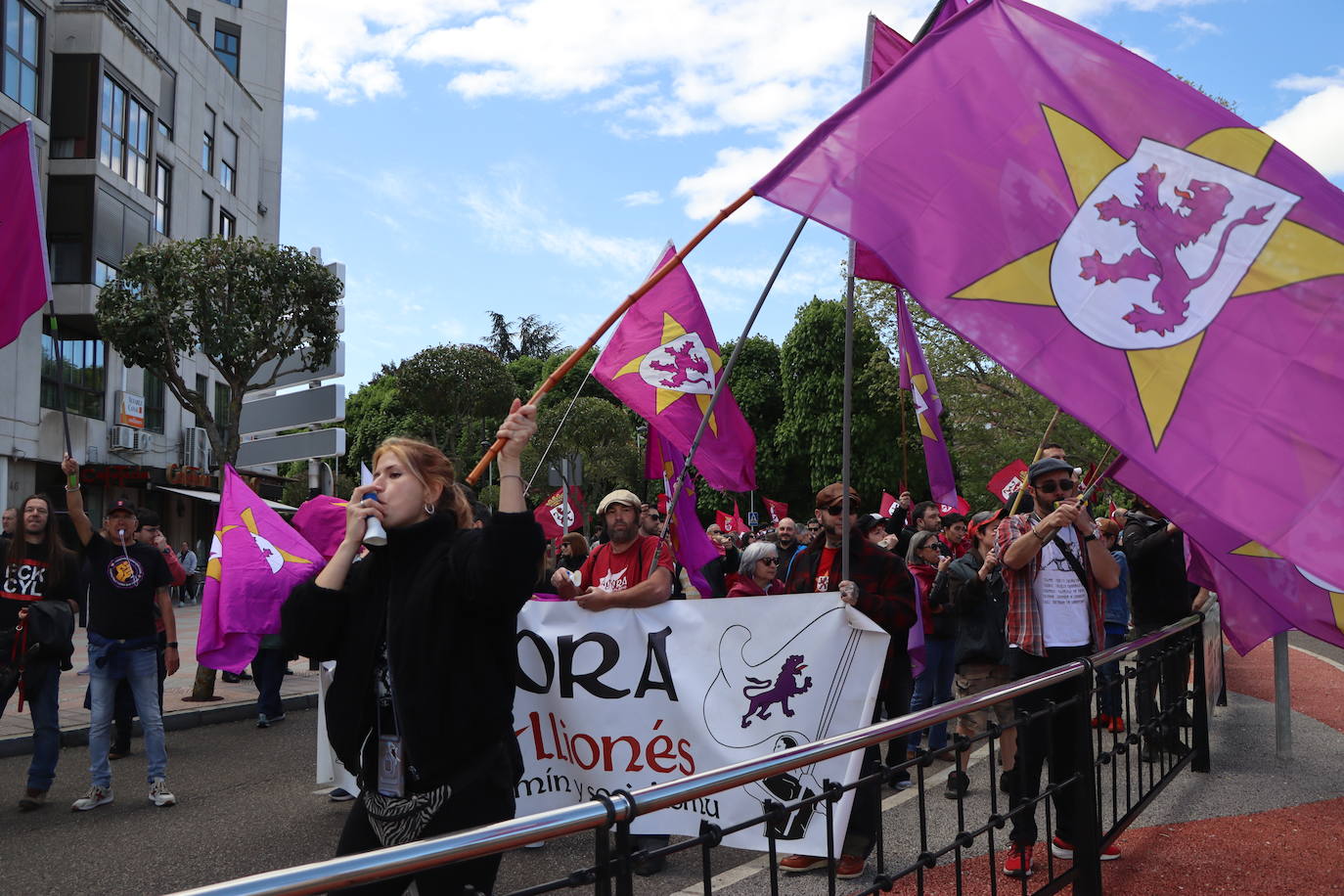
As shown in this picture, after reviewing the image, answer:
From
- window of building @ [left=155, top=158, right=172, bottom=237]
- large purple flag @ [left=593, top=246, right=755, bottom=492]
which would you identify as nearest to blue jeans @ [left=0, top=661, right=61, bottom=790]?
large purple flag @ [left=593, top=246, right=755, bottom=492]

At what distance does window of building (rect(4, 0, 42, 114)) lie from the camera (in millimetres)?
23344

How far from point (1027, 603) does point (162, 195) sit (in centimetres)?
3073

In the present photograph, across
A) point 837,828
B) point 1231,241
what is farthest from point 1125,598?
point 1231,241

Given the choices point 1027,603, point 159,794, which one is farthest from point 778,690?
point 159,794

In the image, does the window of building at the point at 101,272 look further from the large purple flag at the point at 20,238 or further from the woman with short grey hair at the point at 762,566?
the woman with short grey hair at the point at 762,566

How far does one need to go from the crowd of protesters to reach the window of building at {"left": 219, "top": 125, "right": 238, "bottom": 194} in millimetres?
28295

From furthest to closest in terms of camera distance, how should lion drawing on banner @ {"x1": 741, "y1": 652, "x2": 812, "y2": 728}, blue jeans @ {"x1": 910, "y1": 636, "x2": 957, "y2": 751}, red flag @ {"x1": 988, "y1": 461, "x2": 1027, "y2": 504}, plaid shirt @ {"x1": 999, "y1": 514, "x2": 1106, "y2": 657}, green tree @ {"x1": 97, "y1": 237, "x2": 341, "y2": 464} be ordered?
1. green tree @ {"x1": 97, "y1": 237, "x2": 341, "y2": 464}
2. red flag @ {"x1": 988, "y1": 461, "x2": 1027, "y2": 504}
3. blue jeans @ {"x1": 910, "y1": 636, "x2": 957, "y2": 751}
4. plaid shirt @ {"x1": 999, "y1": 514, "x2": 1106, "y2": 657}
5. lion drawing on banner @ {"x1": 741, "y1": 652, "x2": 812, "y2": 728}

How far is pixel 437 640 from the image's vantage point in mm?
2811

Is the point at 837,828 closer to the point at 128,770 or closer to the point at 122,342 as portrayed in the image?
the point at 128,770

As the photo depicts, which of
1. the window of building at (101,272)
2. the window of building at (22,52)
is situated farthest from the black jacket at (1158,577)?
the window of building at (101,272)

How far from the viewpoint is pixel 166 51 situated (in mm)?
31766

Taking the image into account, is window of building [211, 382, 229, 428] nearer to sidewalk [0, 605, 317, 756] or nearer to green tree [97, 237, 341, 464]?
green tree [97, 237, 341, 464]

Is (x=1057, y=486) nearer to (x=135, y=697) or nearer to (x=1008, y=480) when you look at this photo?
(x=135, y=697)

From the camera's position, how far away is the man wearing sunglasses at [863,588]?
5.30 meters
